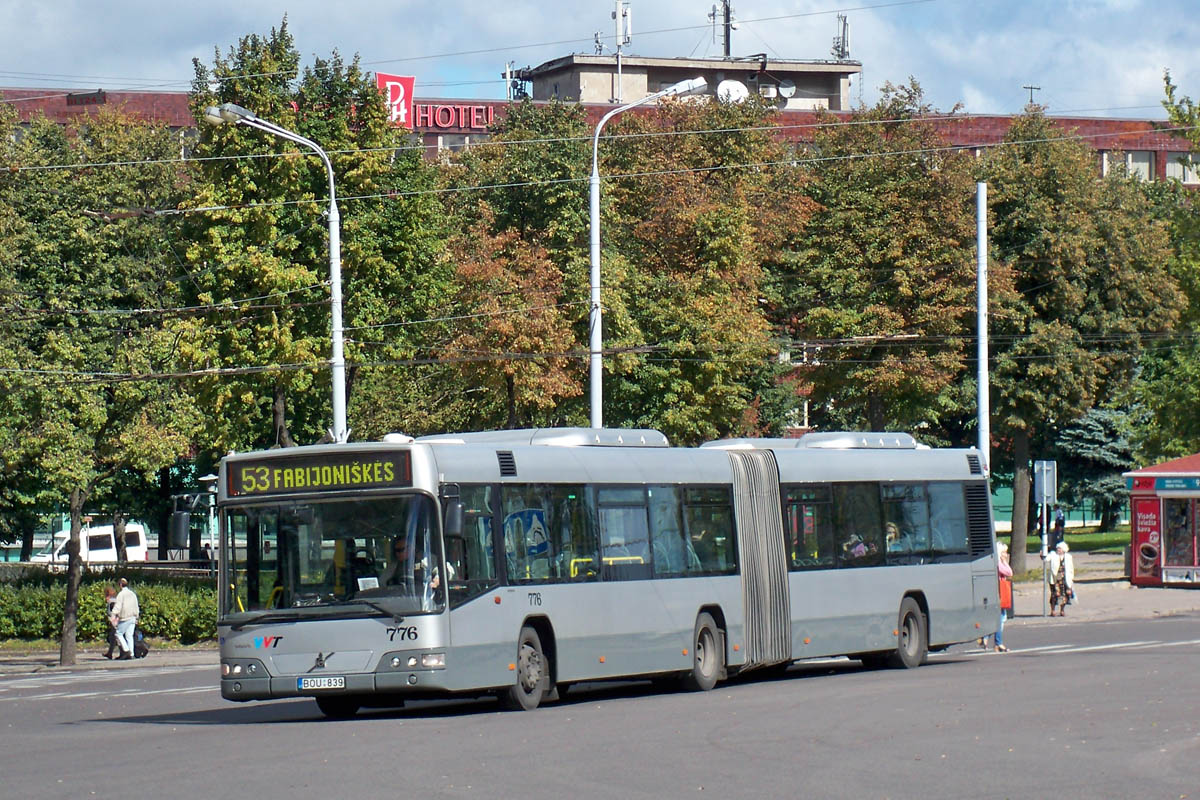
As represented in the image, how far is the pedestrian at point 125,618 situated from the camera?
36.9 metres

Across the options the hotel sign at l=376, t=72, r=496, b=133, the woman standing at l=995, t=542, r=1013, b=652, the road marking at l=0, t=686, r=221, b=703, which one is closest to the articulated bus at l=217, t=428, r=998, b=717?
the woman standing at l=995, t=542, r=1013, b=652

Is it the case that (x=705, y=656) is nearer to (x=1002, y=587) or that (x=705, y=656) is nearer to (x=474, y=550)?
(x=474, y=550)

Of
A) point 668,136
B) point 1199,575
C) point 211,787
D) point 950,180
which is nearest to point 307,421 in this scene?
point 668,136

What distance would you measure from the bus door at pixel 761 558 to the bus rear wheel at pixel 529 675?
12.3 feet

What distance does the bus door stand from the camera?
21422 millimetres

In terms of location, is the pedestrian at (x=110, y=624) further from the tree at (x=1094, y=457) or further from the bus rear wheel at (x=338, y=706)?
the tree at (x=1094, y=457)

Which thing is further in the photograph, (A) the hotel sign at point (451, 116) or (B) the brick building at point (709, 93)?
(A) the hotel sign at point (451, 116)

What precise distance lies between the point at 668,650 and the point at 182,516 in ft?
18.2

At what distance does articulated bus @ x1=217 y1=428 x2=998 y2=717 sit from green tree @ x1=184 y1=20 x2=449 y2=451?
17874mm

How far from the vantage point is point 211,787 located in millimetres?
11898

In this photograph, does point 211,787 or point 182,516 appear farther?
point 182,516

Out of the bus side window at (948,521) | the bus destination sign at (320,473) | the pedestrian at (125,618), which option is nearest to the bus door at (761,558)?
the bus side window at (948,521)

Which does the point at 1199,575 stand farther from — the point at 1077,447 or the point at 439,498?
the point at 439,498

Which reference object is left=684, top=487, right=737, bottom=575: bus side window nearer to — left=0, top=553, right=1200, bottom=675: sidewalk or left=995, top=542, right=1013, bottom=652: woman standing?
left=995, top=542, right=1013, bottom=652: woman standing
